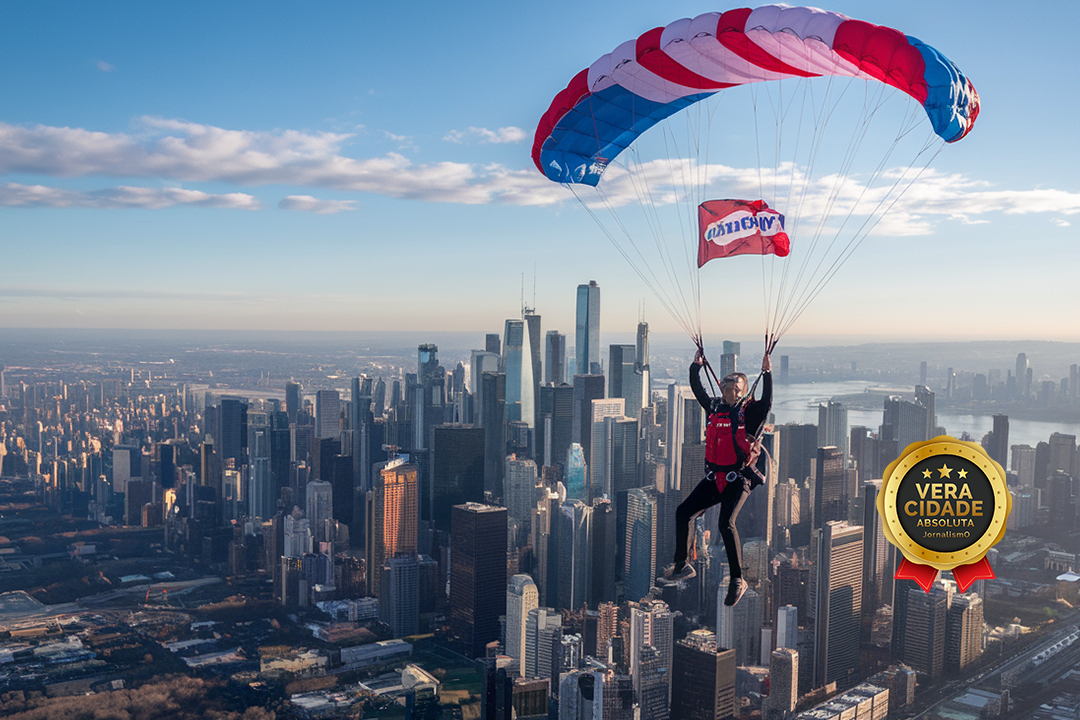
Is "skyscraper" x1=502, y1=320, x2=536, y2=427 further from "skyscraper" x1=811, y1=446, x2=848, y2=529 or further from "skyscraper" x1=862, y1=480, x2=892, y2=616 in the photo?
"skyscraper" x1=862, y1=480, x2=892, y2=616

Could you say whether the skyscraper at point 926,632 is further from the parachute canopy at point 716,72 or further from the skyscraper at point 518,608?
the parachute canopy at point 716,72

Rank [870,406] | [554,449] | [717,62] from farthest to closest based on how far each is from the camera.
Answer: [554,449] < [870,406] < [717,62]

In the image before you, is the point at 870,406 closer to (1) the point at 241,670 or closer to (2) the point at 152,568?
(1) the point at 241,670

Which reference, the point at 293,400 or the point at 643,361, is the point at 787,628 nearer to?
the point at 643,361

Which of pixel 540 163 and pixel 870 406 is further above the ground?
pixel 540 163

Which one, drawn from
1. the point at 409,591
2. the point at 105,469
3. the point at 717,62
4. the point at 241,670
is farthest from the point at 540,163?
the point at 105,469

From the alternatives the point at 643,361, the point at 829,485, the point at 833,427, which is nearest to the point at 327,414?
the point at 643,361

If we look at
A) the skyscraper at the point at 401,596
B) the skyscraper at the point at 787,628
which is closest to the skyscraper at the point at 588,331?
the skyscraper at the point at 401,596
